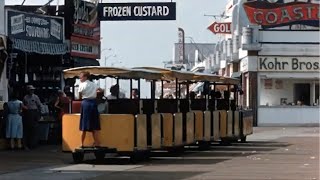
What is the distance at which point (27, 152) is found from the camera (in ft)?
68.7

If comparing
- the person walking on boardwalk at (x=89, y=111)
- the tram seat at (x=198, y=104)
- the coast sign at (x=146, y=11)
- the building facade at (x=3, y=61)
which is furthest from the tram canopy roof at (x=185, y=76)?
the coast sign at (x=146, y=11)

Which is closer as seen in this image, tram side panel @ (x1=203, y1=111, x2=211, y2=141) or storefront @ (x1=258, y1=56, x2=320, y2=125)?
tram side panel @ (x1=203, y1=111, x2=211, y2=141)

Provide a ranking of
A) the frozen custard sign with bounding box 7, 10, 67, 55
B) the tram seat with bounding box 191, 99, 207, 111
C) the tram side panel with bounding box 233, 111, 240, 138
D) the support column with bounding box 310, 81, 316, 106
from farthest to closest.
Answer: the support column with bounding box 310, 81, 316, 106, the tram side panel with bounding box 233, 111, 240, 138, the frozen custard sign with bounding box 7, 10, 67, 55, the tram seat with bounding box 191, 99, 207, 111

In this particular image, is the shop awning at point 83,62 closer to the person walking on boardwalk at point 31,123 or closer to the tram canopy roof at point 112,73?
the person walking on boardwalk at point 31,123

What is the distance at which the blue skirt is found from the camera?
→ 17.4m

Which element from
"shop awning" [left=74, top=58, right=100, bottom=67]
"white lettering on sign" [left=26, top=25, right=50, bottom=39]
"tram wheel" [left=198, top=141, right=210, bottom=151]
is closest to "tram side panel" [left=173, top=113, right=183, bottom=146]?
"tram wheel" [left=198, top=141, right=210, bottom=151]

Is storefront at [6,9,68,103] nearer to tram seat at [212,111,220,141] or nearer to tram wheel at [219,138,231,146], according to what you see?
tram seat at [212,111,220,141]

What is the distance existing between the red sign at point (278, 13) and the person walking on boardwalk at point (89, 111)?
2845cm

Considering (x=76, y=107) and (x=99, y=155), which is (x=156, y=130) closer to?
(x=99, y=155)

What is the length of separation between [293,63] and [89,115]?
93.3 ft

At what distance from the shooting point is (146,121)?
18375mm

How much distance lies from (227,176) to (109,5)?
740 inches

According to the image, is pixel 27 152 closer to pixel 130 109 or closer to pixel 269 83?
pixel 130 109

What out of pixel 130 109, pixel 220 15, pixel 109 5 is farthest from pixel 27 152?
pixel 220 15
